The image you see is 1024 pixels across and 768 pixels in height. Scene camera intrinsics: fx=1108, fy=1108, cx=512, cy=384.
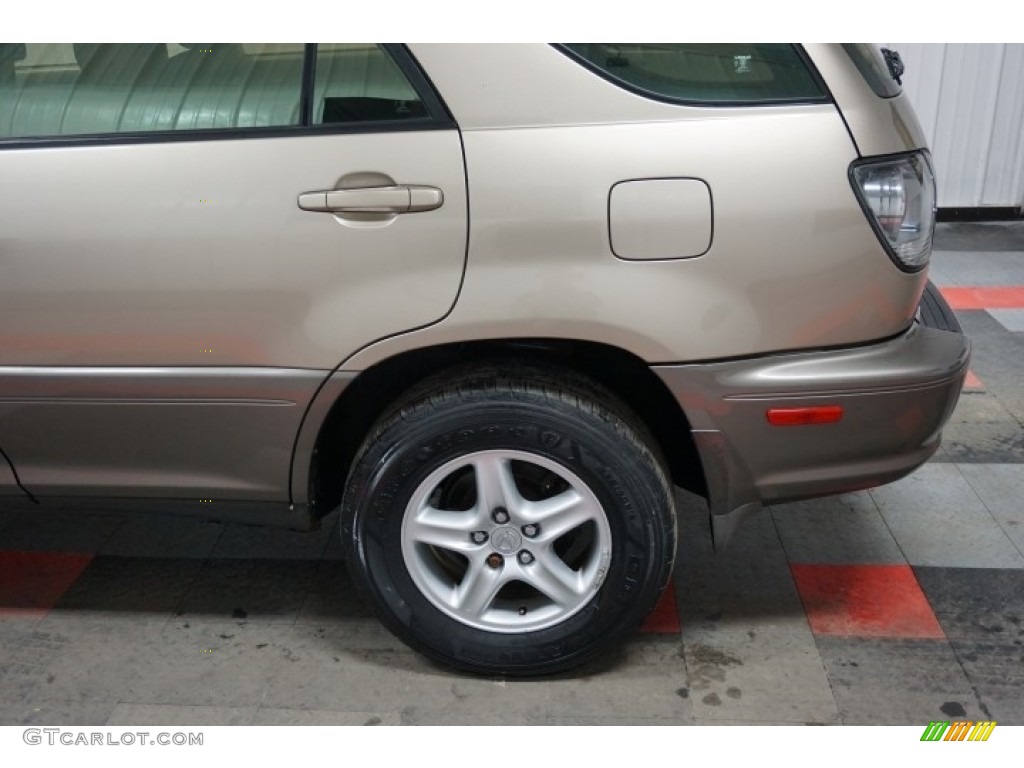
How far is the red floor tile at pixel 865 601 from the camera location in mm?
2760

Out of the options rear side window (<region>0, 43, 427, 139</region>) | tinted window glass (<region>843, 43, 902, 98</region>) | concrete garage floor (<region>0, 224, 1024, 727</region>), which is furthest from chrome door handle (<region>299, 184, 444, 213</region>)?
concrete garage floor (<region>0, 224, 1024, 727</region>)

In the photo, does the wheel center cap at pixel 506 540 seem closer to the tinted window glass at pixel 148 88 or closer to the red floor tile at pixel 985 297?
the tinted window glass at pixel 148 88

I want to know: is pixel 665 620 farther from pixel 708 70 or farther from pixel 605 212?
pixel 708 70

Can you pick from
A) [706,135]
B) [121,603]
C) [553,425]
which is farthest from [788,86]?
[121,603]

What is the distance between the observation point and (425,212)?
2250 millimetres

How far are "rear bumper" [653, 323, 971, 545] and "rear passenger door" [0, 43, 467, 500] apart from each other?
625mm

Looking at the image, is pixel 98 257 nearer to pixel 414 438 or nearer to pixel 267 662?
pixel 414 438

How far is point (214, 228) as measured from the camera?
2.29 m

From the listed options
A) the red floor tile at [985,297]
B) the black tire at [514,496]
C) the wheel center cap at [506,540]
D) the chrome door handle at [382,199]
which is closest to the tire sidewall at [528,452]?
the black tire at [514,496]

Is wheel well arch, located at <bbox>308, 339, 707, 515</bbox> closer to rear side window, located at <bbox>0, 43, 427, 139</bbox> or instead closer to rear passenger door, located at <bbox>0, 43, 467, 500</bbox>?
rear passenger door, located at <bbox>0, 43, 467, 500</bbox>

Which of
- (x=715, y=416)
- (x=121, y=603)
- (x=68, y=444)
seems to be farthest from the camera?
(x=121, y=603)

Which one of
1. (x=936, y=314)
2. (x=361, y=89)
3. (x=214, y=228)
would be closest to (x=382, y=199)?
(x=361, y=89)

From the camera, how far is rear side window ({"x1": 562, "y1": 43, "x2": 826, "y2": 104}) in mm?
2250

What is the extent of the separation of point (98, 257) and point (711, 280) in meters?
1.28
